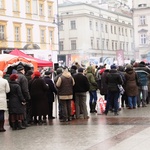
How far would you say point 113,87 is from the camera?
51.2ft

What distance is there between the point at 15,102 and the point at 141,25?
205 ft

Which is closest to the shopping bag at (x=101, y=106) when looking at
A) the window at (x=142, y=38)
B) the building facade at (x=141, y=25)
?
the building facade at (x=141, y=25)

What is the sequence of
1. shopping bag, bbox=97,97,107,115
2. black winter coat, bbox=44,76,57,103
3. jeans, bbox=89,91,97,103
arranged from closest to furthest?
black winter coat, bbox=44,76,57,103
shopping bag, bbox=97,97,107,115
jeans, bbox=89,91,97,103

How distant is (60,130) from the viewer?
42.1 ft

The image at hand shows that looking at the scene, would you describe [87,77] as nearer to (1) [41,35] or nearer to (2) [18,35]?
(2) [18,35]

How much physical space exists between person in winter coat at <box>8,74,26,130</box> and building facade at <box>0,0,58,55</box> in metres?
29.4

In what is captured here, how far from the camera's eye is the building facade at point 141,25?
72875mm

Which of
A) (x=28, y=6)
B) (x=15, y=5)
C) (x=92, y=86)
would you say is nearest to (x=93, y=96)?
(x=92, y=86)

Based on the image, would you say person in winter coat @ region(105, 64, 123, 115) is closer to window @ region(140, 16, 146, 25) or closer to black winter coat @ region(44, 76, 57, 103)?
black winter coat @ region(44, 76, 57, 103)

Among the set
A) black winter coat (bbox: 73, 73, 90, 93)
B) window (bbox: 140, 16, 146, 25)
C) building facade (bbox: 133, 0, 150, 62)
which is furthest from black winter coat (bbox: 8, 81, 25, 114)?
window (bbox: 140, 16, 146, 25)

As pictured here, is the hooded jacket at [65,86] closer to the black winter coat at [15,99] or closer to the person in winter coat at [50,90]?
the person in winter coat at [50,90]

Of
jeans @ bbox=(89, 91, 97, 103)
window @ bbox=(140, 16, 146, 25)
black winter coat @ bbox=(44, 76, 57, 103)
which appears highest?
window @ bbox=(140, 16, 146, 25)

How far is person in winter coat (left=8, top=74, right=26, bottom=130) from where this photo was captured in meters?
13.3

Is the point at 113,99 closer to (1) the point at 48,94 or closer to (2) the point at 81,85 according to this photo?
(2) the point at 81,85
